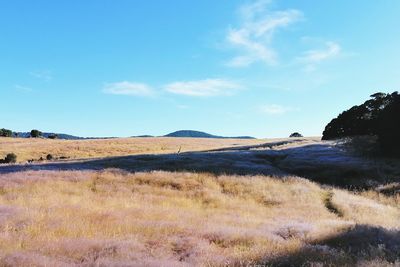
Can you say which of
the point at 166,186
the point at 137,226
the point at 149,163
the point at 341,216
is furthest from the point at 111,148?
the point at 137,226

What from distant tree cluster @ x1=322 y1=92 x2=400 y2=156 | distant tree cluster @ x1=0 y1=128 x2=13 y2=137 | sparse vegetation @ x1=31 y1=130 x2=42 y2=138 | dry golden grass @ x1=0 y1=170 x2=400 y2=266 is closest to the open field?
dry golden grass @ x1=0 y1=170 x2=400 y2=266

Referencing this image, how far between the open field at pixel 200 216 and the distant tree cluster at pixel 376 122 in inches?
186

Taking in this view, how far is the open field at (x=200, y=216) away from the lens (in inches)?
430

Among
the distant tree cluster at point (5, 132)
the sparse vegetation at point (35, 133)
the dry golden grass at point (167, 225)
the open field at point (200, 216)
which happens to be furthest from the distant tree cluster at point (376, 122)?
the distant tree cluster at point (5, 132)

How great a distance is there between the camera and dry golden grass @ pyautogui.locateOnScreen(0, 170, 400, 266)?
10.7 m

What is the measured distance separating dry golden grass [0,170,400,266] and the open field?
38 millimetres

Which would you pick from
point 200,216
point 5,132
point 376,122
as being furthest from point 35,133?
point 200,216

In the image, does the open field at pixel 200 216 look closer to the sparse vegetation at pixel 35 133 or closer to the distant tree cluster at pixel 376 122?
the distant tree cluster at pixel 376 122

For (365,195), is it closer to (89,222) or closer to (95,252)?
(89,222)

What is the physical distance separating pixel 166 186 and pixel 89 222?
46.5 feet

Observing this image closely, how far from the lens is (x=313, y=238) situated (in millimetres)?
14172

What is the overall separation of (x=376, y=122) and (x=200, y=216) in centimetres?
4165

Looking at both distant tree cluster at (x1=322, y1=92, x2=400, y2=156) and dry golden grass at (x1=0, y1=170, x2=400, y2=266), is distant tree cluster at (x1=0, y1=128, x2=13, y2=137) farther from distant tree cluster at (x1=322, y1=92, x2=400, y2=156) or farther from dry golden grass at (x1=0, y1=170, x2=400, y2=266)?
dry golden grass at (x1=0, y1=170, x2=400, y2=266)

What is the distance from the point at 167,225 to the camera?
14.5 meters
